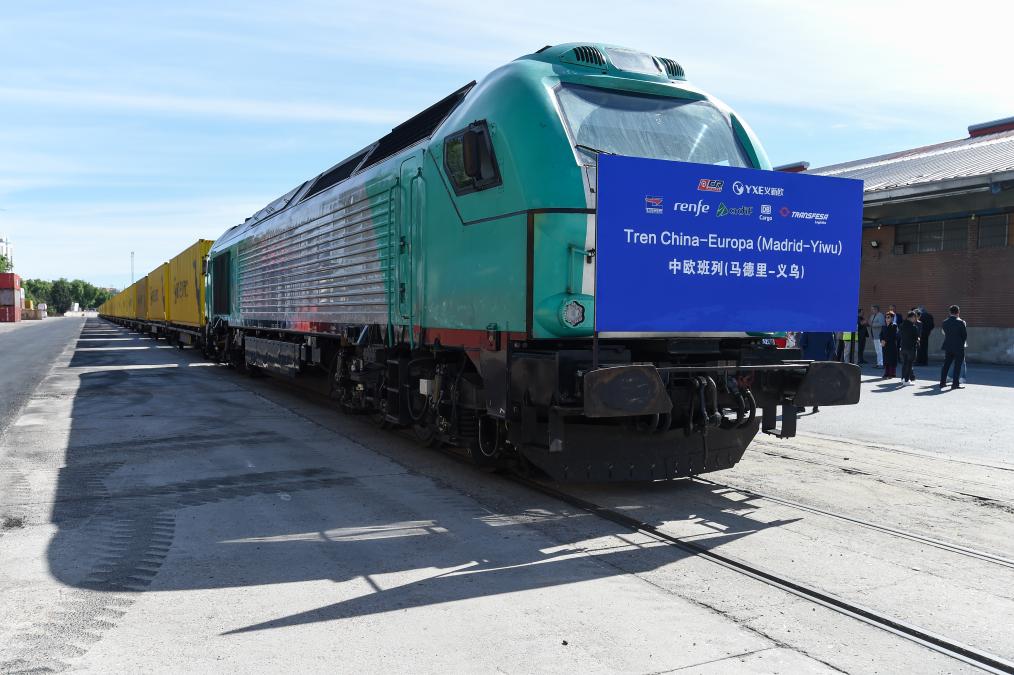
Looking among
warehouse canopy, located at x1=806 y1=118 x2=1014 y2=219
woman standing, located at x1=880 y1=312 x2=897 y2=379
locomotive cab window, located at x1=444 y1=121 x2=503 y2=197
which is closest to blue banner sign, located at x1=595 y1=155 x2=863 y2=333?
locomotive cab window, located at x1=444 y1=121 x2=503 y2=197

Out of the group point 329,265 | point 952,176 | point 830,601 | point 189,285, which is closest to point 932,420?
point 830,601

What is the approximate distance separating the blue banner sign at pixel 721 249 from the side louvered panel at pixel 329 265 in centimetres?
350

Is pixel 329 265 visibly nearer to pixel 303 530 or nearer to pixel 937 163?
pixel 303 530

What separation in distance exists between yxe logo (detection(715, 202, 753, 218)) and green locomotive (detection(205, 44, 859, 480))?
847 mm

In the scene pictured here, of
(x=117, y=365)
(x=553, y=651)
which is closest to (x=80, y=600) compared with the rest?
(x=553, y=651)

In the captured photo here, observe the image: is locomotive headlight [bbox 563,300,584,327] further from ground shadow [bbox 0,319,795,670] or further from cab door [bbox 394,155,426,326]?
cab door [bbox 394,155,426,326]

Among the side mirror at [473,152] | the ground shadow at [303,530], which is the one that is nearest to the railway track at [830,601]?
the ground shadow at [303,530]

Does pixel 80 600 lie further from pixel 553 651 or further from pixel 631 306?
pixel 631 306

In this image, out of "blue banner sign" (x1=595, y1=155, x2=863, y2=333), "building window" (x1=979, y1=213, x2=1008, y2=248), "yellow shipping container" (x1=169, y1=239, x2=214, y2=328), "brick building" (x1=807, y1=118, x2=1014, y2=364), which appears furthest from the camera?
"yellow shipping container" (x1=169, y1=239, x2=214, y2=328)

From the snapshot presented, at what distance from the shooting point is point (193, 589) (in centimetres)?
432

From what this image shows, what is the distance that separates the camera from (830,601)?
4.13 meters

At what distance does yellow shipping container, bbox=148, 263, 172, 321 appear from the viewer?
33562mm

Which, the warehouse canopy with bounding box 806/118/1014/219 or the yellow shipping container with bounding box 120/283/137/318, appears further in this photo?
the yellow shipping container with bounding box 120/283/137/318

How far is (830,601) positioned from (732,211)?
282 cm
